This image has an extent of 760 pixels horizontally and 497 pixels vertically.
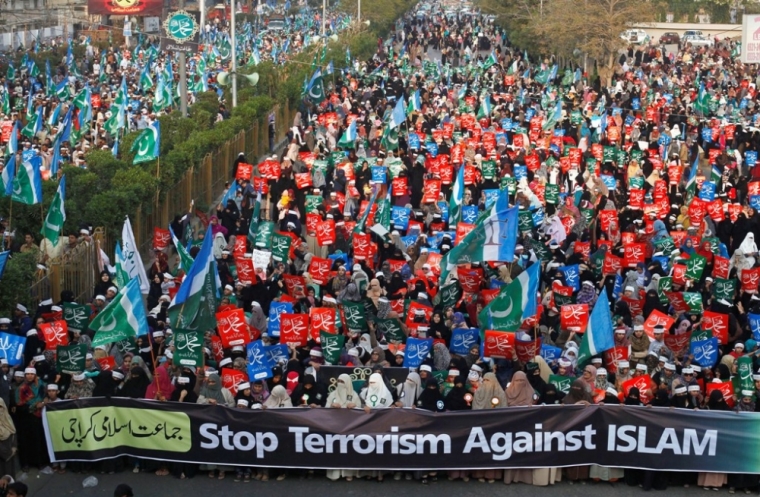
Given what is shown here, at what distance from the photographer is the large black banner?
12.2m

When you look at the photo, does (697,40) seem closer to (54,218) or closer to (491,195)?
(491,195)

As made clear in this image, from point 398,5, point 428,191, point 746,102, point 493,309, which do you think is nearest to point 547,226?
point 428,191

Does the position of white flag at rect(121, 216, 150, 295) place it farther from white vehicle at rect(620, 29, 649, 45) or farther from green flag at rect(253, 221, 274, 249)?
white vehicle at rect(620, 29, 649, 45)

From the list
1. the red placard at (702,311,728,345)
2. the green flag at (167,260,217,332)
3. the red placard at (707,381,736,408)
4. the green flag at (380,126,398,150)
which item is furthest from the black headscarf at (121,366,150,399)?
the green flag at (380,126,398,150)

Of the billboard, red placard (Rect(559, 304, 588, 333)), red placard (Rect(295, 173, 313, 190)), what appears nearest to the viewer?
red placard (Rect(559, 304, 588, 333))

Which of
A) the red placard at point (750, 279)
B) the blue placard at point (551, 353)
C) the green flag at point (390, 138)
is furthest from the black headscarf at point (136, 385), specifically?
the green flag at point (390, 138)

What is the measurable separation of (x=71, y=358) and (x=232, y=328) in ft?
5.88

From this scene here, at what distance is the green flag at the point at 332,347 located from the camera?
1398 cm

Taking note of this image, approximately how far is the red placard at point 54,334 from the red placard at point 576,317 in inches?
213

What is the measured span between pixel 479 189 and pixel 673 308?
7.29 metres

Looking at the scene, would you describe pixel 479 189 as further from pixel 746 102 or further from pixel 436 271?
pixel 746 102

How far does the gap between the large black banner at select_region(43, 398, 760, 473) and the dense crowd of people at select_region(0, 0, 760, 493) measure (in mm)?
214

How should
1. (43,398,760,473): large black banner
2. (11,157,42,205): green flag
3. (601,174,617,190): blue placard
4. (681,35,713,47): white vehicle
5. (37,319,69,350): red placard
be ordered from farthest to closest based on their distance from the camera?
1. (681,35,713,47): white vehicle
2. (601,174,617,190): blue placard
3. (11,157,42,205): green flag
4. (37,319,69,350): red placard
5. (43,398,760,473): large black banner

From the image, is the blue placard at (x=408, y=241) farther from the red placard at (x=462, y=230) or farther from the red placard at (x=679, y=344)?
the red placard at (x=679, y=344)
